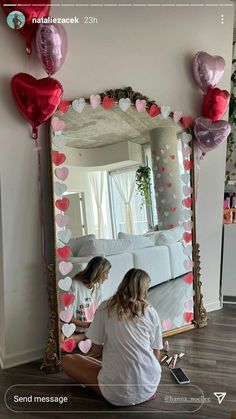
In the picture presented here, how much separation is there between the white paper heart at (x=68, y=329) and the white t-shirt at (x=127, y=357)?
0.48 m

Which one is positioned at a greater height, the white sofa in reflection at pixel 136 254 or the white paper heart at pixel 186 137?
the white paper heart at pixel 186 137

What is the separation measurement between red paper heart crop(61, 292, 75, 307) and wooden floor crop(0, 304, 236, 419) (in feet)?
1.34

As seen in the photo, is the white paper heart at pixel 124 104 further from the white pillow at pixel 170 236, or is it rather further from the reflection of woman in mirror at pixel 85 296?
the reflection of woman in mirror at pixel 85 296

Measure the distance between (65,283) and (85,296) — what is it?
0.54 feet

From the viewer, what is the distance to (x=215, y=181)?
3.16m

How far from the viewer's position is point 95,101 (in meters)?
2.42

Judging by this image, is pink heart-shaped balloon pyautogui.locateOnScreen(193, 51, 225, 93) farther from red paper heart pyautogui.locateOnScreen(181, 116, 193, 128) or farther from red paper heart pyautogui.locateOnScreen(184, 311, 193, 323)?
red paper heart pyautogui.locateOnScreen(184, 311, 193, 323)

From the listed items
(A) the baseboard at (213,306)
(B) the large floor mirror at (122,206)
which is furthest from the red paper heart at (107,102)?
(A) the baseboard at (213,306)

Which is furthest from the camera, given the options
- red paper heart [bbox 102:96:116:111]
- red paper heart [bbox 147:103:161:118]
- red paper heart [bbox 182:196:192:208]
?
red paper heart [bbox 182:196:192:208]

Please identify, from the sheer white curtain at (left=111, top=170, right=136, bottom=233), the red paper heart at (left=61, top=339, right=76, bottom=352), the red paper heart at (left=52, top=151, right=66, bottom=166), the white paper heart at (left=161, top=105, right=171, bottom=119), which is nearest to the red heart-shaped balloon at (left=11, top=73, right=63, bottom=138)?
the red paper heart at (left=52, top=151, right=66, bottom=166)

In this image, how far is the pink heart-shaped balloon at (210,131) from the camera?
2.81m

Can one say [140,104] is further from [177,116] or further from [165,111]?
[177,116]

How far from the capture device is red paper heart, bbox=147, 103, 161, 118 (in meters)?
2.68

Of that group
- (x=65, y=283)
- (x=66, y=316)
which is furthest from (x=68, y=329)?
(x=65, y=283)
